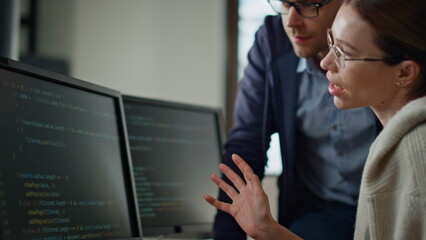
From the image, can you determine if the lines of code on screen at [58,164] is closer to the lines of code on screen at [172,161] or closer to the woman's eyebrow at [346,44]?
the lines of code on screen at [172,161]

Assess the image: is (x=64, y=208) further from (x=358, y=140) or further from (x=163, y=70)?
(x=163, y=70)

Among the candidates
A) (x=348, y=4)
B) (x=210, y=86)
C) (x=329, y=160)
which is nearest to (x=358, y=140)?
(x=329, y=160)

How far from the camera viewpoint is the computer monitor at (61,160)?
36.6 inches

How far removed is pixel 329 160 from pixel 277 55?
32 centimetres

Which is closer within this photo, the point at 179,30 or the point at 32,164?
the point at 32,164

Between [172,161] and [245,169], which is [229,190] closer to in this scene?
[245,169]

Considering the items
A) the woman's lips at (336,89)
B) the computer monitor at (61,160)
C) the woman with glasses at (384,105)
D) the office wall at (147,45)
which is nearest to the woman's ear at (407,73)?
the woman with glasses at (384,105)

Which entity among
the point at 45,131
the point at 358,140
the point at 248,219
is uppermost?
the point at 45,131

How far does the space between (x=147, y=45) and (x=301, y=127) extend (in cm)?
266

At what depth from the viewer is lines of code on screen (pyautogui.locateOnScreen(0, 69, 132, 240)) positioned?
0.93 meters

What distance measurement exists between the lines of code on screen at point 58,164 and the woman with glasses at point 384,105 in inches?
8.7

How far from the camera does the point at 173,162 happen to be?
5.19 ft

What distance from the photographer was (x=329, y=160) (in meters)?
1.55

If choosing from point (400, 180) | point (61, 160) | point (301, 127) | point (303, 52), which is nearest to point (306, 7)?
point (303, 52)
